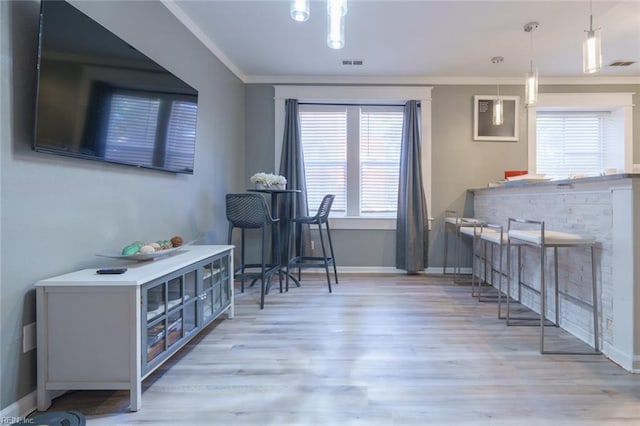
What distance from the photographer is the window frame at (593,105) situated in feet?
13.1

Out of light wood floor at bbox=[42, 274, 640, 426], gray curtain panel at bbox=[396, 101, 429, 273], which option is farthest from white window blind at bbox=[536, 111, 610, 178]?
light wood floor at bbox=[42, 274, 640, 426]

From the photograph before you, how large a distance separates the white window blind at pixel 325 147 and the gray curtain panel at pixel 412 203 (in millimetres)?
769

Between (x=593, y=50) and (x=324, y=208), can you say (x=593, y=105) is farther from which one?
(x=324, y=208)

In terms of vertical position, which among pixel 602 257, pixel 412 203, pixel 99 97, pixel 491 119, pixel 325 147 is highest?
pixel 491 119

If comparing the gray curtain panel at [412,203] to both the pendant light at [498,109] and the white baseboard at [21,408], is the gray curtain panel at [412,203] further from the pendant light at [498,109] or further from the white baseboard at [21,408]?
the white baseboard at [21,408]

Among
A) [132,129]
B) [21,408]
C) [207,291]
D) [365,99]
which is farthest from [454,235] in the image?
[21,408]

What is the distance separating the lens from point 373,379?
5.50ft

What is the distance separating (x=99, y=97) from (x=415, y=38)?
2.78 metres

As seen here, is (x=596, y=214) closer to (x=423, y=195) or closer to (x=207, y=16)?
(x=423, y=195)

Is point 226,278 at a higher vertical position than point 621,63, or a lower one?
lower

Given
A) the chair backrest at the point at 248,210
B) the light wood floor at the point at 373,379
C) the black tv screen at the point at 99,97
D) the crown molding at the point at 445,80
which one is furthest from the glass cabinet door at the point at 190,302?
the crown molding at the point at 445,80

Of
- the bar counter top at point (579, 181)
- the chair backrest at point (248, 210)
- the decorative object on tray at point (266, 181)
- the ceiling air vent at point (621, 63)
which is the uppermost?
the ceiling air vent at point (621, 63)

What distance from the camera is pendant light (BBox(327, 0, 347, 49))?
1.55 meters

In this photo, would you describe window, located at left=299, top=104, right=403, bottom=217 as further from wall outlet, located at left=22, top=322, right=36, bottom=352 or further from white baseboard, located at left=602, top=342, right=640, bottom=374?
wall outlet, located at left=22, top=322, right=36, bottom=352
